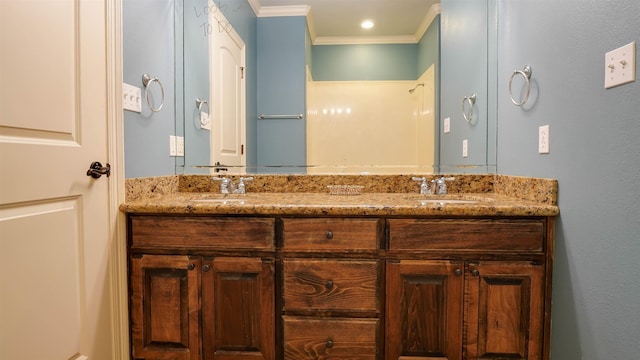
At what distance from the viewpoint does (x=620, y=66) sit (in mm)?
961

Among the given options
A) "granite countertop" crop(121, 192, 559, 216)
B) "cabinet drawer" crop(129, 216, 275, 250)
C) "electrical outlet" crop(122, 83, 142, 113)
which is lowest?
"cabinet drawer" crop(129, 216, 275, 250)

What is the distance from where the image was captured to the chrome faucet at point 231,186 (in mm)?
1832

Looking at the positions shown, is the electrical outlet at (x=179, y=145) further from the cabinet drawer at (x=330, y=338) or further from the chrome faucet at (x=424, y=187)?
the chrome faucet at (x=424, y=187)

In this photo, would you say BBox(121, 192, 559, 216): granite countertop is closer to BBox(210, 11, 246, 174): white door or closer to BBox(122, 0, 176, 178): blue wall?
BBox(122, 0, 176, 178): blue wall

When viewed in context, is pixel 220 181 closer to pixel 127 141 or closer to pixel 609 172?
pixel 127 141

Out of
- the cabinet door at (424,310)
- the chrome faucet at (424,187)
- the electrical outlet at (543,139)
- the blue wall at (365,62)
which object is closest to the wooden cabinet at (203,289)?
the cabinet door at (424,310)

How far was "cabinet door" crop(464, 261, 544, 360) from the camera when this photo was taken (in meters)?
1.29

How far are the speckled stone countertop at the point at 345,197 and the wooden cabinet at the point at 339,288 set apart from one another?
0.05m

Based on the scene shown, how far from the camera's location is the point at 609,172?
102 cm

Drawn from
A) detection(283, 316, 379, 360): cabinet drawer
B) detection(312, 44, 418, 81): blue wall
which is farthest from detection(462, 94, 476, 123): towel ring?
detection(283, 316, 379, 360): cabinet drawer

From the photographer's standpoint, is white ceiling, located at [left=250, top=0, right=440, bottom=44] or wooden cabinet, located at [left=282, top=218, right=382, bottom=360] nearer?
wooden cabinet, located at [left=282, top=218, right=382, bottom=360]

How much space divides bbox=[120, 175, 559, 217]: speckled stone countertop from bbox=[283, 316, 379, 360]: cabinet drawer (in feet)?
1.42

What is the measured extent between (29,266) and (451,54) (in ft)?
6.94

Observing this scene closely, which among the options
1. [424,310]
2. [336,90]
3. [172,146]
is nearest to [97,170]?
[172,146]
